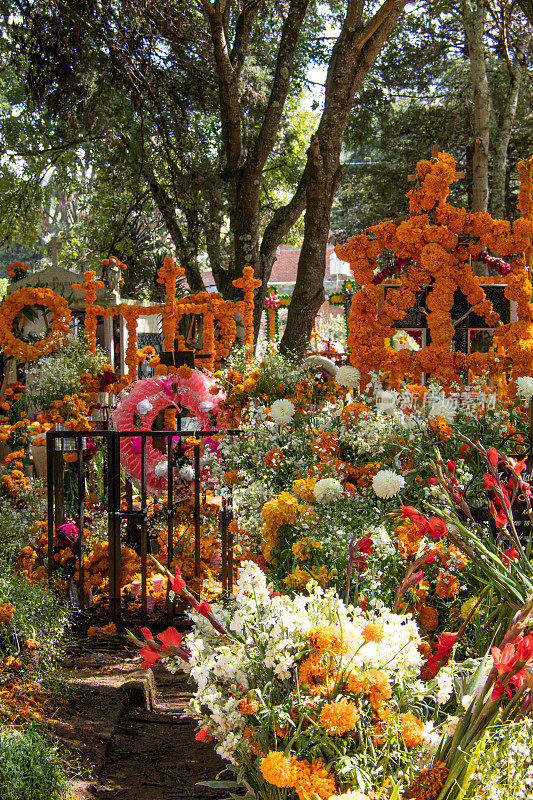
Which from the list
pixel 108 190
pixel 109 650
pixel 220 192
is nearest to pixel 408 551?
pixel 109 650

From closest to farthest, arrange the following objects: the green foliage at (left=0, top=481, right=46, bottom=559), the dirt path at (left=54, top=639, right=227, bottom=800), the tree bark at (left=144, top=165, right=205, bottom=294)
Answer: the dirt path at (left=54, top=639, right=227, bottom=800) → the green foliage at (left=0, top=481, right=46, bottom=559) → the tree bark at (left=144, top=165, right=205, bottom=294)

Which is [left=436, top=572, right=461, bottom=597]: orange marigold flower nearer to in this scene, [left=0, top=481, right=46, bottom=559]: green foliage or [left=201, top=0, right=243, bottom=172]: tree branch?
[left=0, top=481, right=46, bottom=559]: green foliage

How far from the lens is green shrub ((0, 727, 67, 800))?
7.48ft

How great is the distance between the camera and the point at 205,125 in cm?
1346

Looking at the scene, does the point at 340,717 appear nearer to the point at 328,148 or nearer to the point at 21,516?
the point at 21,516

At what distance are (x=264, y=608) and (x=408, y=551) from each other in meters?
0.80

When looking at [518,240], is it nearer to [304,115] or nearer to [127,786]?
[127,786]

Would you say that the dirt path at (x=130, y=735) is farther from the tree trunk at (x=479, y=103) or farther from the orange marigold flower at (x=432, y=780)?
the tree trunk at (x=479, y=103)

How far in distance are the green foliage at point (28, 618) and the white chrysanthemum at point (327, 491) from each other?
1490 millimetres

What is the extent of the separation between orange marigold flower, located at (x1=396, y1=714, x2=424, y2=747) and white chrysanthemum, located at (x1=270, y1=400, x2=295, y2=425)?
2400 millimetres

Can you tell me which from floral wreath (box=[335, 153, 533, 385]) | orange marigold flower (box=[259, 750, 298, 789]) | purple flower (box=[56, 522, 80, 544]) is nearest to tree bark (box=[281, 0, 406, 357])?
floral wreath (box=[335, 153, 533, 385])

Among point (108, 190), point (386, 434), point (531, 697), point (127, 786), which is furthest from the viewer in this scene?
point (108, 190)

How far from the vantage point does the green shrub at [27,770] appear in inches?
89.8

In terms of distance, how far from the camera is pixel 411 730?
5.65 ft
